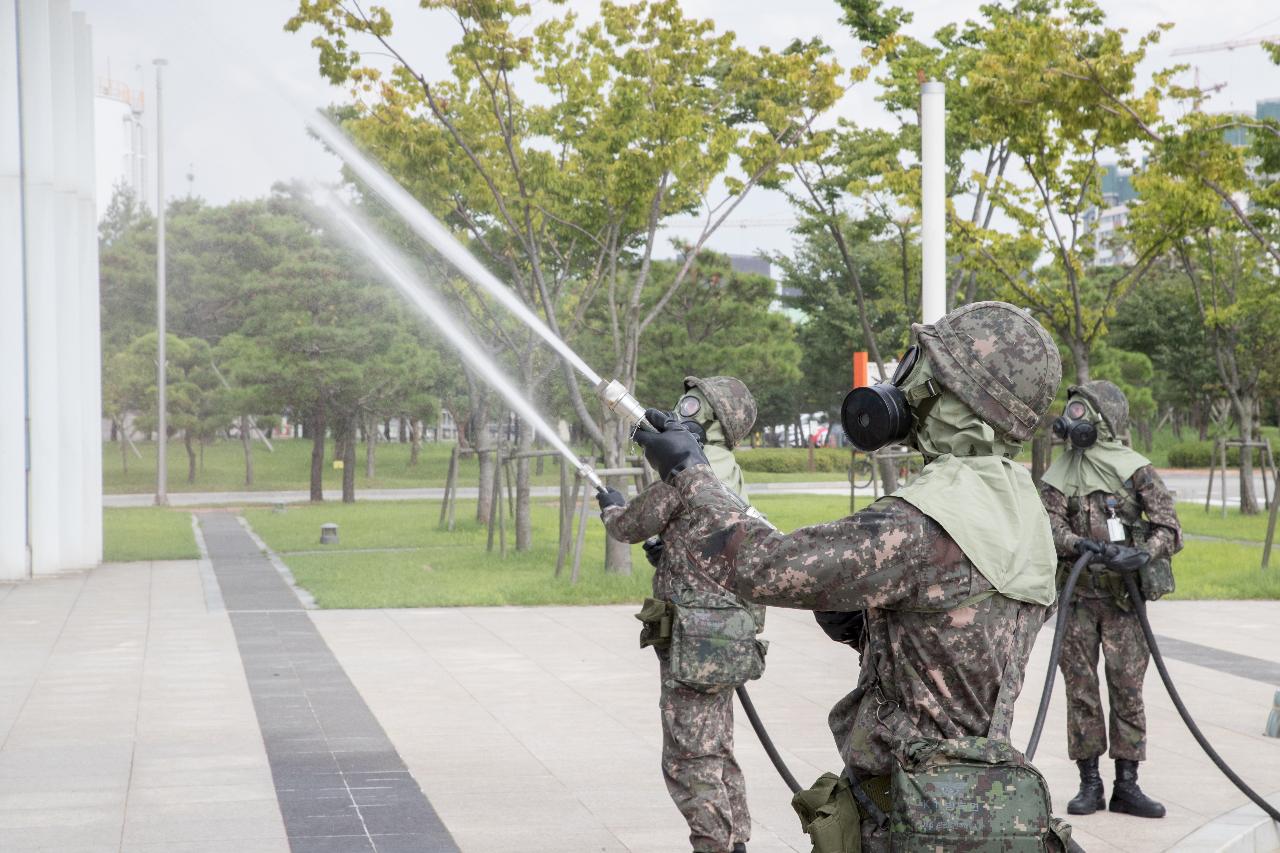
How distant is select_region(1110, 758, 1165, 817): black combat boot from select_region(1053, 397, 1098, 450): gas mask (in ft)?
5.06

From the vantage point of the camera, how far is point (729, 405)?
20.0 ft

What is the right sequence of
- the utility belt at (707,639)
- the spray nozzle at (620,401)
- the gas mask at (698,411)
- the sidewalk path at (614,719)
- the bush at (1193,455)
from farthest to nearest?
the bush at (1193,455) → the sidewalk path at (614,719) → the gas mask at (698,411) → the utility belt at (707,639) → the spray nozzle at (620,401)

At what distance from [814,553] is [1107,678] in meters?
4.60

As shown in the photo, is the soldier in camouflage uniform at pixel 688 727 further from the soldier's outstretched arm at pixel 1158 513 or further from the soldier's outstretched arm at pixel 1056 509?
the soldier's outstretched arm at pixel 1158 513

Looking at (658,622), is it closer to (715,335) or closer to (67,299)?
(67,299)

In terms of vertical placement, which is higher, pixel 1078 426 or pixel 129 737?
pixel 1078 426

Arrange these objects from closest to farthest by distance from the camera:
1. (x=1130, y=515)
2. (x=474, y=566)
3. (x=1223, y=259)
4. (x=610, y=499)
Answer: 1. (x=610, y=499)
2. (x=1130, y=515)
3. (x=474, y=566)
4. (x=1223, y=259)

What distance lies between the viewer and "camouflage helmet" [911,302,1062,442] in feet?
10.1

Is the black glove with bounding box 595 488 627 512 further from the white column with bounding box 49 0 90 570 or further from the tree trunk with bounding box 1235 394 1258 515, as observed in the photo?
the tree trunk with bounding box 1235 394 1258 515

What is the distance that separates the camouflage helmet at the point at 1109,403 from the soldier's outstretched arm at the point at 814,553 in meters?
4.50

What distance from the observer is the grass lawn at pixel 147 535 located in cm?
2072

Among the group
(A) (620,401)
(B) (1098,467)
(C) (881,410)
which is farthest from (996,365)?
(B) (1098,467)

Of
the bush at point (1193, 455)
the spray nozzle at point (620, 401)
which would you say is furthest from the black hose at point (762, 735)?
the bush at point (1193, 455)

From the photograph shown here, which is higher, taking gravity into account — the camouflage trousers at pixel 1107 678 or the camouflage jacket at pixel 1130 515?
the camouflage jacket at pixel 1130 515
